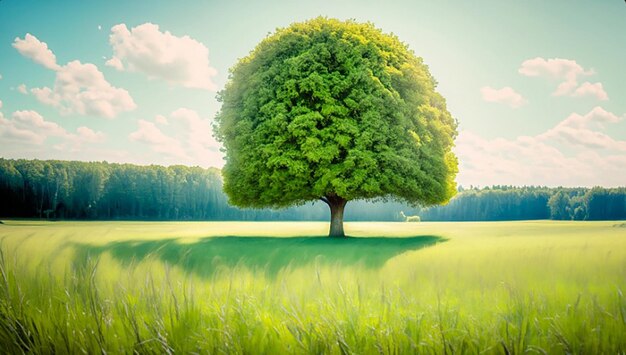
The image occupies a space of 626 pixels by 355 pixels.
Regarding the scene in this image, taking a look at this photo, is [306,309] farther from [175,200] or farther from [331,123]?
[175,200]

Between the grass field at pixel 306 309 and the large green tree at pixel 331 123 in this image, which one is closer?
the grass field at pixel 306 309

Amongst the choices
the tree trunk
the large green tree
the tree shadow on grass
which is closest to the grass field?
the tree shadow on grass

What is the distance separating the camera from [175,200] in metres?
89.9

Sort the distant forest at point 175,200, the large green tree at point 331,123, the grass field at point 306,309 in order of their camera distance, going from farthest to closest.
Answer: the distant forest at point 175,200
the large green tree at point 331,123
the grass field at point 306,309

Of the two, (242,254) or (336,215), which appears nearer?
(242,254)

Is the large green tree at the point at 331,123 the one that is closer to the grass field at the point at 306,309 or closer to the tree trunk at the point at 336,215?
the tree trunk at the point at 336,215

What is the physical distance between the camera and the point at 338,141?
21.1m

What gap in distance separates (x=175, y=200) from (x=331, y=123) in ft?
249

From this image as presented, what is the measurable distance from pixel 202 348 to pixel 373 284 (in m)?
2.19

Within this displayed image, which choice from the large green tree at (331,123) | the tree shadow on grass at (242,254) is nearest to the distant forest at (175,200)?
the large green tree at (331,123)

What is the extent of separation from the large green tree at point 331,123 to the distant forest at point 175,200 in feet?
100

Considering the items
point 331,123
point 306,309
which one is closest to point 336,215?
point 331,123

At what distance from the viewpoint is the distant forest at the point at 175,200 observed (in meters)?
59.4

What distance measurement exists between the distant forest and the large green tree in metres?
30.5
